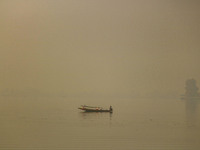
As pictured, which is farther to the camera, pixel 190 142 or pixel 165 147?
pixel 190 142

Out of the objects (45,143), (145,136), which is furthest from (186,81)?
Result: (45,143)

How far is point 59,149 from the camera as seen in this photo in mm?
7555

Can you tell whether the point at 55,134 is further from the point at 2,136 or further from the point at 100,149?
the point at 100,149

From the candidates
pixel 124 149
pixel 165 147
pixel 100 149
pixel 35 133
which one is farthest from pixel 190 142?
pixel 35 133

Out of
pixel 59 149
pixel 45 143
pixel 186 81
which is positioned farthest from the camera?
pixel 186 81

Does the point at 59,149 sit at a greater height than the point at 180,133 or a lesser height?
lesser

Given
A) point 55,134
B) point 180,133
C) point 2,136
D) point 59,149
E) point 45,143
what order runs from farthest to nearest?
point 180,133 → point 55,134 → point 2,136 → point 45,143 → point 59,149

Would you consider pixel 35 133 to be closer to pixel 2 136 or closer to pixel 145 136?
pixel 2 136

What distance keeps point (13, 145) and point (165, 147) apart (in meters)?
3.71

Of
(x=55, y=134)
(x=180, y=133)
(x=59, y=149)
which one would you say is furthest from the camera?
(x=180, y=133)

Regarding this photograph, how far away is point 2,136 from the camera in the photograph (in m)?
8.83

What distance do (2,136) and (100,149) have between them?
285cm

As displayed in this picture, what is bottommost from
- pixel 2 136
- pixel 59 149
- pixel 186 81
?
pixel 59 149

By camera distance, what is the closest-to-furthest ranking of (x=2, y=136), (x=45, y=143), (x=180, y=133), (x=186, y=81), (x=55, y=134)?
(x=45, y=143), (x=2, y=136), (x=55, y=134), (x=180, y=133), (x=186, y=81)
